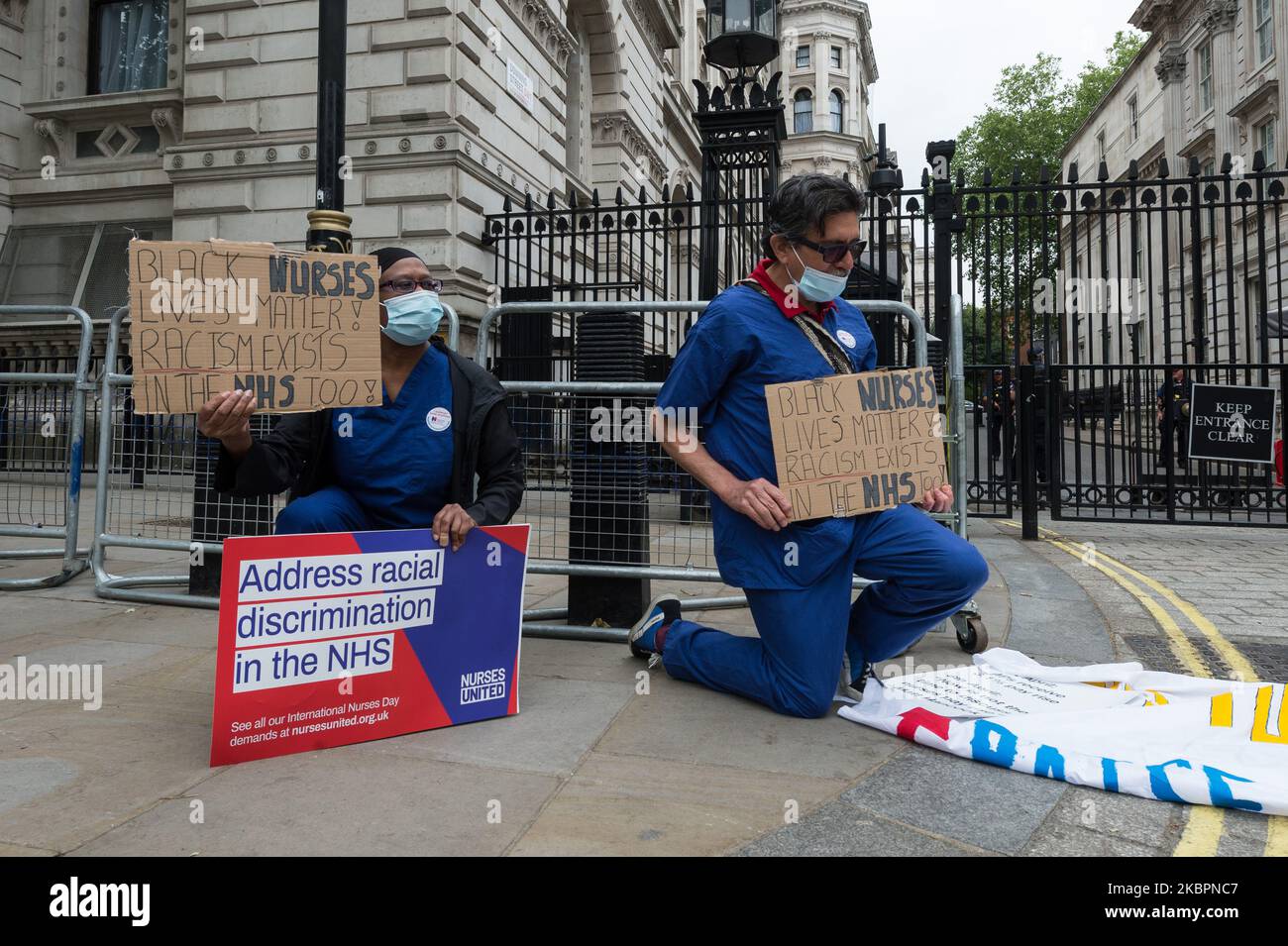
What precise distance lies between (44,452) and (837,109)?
190 feet

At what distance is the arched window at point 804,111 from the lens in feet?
180

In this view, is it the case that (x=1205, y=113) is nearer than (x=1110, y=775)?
No

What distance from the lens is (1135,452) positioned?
29.8 ft

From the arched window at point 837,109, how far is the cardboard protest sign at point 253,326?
58.2 metres

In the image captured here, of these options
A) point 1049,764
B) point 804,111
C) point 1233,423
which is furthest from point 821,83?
point 1049,764

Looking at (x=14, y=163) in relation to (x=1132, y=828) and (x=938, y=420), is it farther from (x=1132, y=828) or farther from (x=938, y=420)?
(x=1132, y=828)

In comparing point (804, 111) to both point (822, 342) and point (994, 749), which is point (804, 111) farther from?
point (994, 749)

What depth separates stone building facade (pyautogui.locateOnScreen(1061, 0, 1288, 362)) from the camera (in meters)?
22.0

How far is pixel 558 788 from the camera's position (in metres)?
2.39

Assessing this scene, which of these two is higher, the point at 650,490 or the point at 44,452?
the point at 44,452

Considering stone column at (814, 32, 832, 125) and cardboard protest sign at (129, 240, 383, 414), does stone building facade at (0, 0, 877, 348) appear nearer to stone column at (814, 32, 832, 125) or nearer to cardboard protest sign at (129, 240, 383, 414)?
cardboard protest sign at (129, 240, 383, 414)
